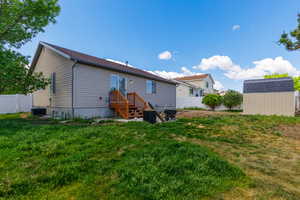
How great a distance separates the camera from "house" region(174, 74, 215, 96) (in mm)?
23734

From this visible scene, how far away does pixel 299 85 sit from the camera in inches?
1043

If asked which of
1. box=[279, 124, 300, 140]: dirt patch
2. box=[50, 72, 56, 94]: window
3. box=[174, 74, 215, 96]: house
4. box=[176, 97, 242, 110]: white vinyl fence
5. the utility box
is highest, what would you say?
box=[174, 74, 215, 96]: house

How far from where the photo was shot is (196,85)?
26906mm

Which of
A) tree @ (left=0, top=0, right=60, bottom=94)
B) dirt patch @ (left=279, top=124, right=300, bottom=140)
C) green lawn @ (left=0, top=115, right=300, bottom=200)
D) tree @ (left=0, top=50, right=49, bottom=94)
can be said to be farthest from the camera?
tree @ (left=0, top=0, right=60, bottom=94)

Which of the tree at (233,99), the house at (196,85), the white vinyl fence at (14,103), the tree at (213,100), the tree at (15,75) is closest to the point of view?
the tree at (15,75)

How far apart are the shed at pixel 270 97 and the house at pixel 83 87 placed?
31.3 feet

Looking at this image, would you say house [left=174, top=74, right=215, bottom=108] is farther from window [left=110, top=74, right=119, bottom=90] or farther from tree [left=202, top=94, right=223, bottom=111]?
window [left=110, top=74, right=119, bottom=90]

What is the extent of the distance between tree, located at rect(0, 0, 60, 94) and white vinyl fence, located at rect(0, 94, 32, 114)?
4885mm

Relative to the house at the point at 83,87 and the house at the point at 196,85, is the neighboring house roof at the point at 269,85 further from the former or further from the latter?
the house at the point at 196,85

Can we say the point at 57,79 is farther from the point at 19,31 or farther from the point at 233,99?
the point at 233,99

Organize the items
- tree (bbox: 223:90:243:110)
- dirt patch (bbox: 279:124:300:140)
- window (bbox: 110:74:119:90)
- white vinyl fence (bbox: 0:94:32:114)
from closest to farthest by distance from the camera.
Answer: dirt patch (bbox: 279:124:300:140)
window (bbox: 110:74:119:90)
white vinyl fence (bbox: 0:94:32:114)
tree (bbox: 223:90:243:110)

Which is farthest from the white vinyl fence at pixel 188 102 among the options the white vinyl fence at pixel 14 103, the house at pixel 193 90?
the white vinyl fence at pixel 14 103

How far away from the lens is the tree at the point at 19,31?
Result: 25.2 ft

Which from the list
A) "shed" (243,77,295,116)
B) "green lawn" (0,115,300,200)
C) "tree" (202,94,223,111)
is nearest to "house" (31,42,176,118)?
"green lawn" (0,115,300,200)
